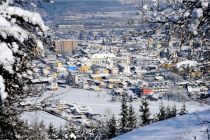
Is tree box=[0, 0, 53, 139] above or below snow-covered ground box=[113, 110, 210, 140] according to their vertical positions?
above

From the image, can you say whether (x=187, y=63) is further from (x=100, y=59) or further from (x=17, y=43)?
(x=100, y=59)

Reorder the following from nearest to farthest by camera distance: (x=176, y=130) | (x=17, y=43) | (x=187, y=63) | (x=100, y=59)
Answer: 1. (x=17, y=43)
2. (x=187, y=63)
3. (x=176, y=130)
4. (x=100, y=59)

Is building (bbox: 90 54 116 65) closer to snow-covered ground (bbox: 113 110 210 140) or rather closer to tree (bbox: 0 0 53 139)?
snow-covered ground (bbox: 113 110 210 140)

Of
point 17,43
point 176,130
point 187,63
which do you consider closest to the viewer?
point 17,43

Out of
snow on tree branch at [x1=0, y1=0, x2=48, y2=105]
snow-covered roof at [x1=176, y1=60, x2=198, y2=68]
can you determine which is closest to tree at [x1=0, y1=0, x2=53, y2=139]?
snow on tree branch at [x1=0, y1=0, x2=48, y2=105]

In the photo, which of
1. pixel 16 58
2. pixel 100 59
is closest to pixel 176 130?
pixel 16 58

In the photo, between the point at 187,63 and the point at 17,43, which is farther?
the point at 187,63

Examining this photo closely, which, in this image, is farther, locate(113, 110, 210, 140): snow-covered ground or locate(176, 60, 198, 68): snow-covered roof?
locate(113, 110, 210, 140): snow-covered ground

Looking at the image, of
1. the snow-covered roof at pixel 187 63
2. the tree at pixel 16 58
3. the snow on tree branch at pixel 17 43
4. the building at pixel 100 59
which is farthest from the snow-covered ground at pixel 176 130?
the building at pixel 100 59

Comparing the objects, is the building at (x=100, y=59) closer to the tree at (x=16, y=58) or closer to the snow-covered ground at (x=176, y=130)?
the snow-covered ground at (x=176, y=130)
